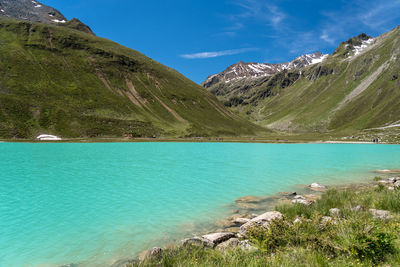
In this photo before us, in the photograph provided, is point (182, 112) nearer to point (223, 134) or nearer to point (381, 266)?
point (223, 134)

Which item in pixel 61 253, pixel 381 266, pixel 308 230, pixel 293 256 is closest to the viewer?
pixel 381 266

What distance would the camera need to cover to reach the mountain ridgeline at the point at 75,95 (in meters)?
113

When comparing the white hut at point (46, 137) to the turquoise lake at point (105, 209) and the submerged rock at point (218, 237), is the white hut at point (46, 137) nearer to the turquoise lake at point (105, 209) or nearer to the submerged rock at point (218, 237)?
the turquoise lake at point (105, 209)

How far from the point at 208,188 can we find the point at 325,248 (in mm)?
16575

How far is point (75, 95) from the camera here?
14062 cm

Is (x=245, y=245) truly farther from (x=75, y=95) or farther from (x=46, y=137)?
(x=75, y=95)

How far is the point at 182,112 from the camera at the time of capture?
187000 millimetres

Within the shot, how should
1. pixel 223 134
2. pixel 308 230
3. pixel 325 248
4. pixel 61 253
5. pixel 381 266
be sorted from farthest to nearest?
pixel 223 134
pixel 61 253
pixel 308 230
pixel 325 248
pixel 381 266

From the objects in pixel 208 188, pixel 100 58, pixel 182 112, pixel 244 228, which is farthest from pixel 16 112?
pixel 244 228

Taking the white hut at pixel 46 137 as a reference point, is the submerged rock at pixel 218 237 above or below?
below

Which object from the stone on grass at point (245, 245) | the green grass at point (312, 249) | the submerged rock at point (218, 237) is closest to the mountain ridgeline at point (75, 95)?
the submerged rock at point (218, 237)

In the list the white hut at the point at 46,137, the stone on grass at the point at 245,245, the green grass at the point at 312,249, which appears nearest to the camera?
the green grass at the point at 312,249

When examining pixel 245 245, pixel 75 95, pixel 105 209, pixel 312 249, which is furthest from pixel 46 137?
pixel 312 249

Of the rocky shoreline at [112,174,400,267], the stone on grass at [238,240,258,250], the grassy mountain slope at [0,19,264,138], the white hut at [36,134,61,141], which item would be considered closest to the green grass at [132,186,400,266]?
the stone on grass at [238,240,258,250]
